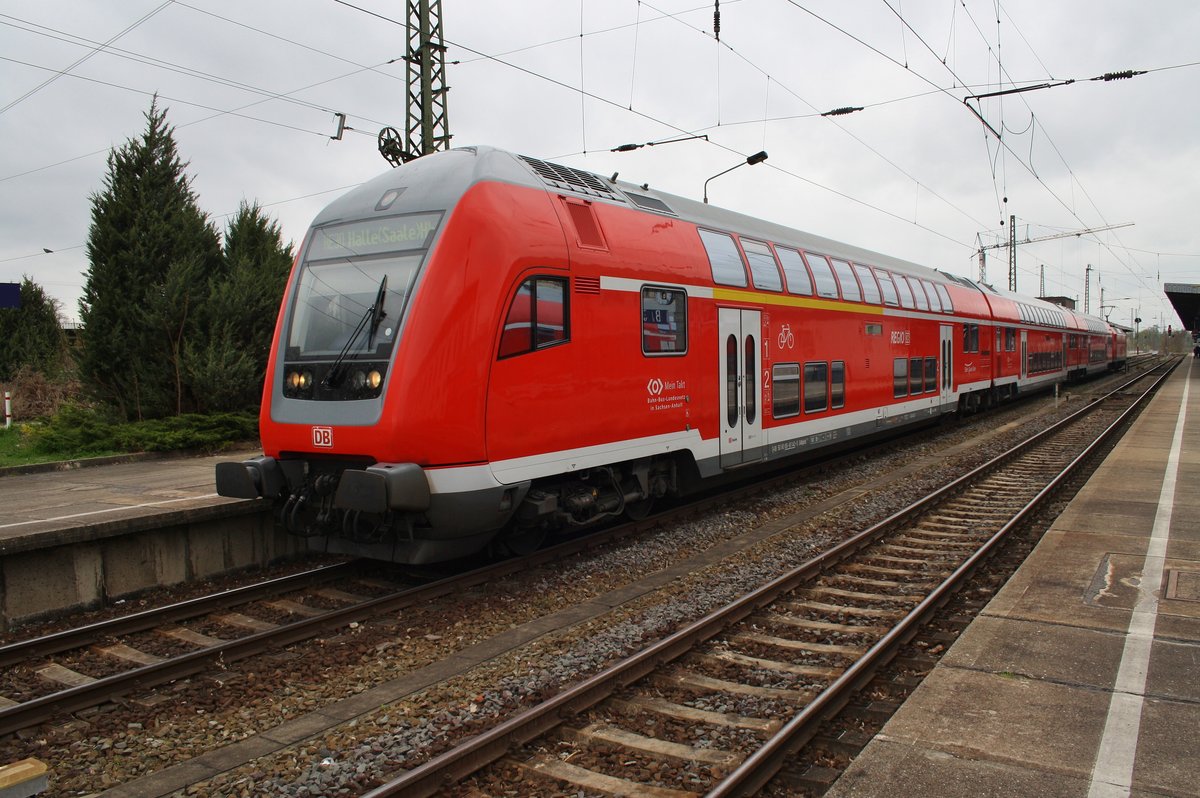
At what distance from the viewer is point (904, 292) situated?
16.0 m

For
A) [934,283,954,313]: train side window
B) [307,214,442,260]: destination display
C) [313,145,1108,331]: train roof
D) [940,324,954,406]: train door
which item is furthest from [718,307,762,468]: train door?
[934,283,954,313]: train side window

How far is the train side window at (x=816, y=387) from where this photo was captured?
1185 centimetres

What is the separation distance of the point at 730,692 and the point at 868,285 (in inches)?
421

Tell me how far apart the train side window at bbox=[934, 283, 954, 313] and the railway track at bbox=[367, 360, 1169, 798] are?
35.2 ft

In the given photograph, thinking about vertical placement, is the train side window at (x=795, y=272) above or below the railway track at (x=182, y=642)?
above

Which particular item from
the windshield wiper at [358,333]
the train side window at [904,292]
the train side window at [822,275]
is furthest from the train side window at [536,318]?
the train side window at [904,292]

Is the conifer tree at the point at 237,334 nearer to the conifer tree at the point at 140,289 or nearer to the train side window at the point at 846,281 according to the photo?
the conifer tree at the point at 140,289

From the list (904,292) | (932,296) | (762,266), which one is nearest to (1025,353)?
(932,296)

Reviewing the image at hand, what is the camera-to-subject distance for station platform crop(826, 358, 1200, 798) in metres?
3.69

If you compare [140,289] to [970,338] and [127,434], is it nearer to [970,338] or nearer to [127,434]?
[127,434]

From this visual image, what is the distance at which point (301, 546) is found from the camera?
8953mm

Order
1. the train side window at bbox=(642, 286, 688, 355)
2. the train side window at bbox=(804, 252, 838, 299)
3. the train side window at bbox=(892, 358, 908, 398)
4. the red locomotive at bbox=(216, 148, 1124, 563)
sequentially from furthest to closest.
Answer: the train side window at bbox=(892, 358, 908, 398)
the train side window at bbox=(804, 252, 838, 299)
the train side window at bbox=(642, 286, 688, 355)
the red locomotive at bbox=(216, 148, 1124, 563)

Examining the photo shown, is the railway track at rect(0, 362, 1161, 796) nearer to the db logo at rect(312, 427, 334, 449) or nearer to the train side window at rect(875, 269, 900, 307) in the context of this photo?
the db logo at rect(312, 427, 334, 449)

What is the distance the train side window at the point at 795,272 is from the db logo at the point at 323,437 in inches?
272
